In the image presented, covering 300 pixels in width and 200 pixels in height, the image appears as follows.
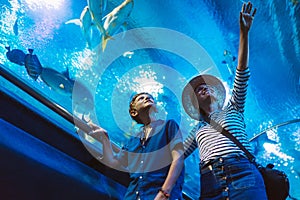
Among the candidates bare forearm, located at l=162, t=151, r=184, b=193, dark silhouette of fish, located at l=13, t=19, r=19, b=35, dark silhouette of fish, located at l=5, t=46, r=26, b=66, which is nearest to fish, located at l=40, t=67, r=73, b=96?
dark silhouette of fish, located at l=5, t=46, r=26, b=66

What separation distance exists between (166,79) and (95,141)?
2351 millimetres

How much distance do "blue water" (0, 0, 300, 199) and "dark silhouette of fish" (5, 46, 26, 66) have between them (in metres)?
0.04

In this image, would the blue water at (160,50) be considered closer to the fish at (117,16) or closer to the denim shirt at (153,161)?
the fish at (117,16)

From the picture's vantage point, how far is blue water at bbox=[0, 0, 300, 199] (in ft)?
9.25

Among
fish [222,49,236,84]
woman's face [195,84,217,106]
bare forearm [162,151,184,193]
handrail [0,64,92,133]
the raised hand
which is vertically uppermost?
fish [222,49,236,84]

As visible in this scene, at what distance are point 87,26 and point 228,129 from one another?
6.93 ft

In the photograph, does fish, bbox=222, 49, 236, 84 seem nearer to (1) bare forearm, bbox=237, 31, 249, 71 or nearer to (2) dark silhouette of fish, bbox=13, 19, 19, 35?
(1) bare forearm, bbox=237, 31, 249, 71

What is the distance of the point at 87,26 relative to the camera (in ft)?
9.95

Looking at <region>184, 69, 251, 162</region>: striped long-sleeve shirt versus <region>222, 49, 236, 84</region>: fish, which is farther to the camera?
<region>222, 49, 236, 84</region>: fish

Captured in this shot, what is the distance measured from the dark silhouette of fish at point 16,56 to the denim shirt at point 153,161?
1378 millimetres

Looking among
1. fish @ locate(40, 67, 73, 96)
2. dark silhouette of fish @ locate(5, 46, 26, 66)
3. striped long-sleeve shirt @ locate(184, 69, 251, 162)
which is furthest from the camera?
fish @ locate(40, 67, 73, 96)

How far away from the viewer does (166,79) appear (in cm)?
400

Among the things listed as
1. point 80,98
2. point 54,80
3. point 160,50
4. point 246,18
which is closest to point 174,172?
point 246,18

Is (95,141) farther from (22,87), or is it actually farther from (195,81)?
(195,81)
